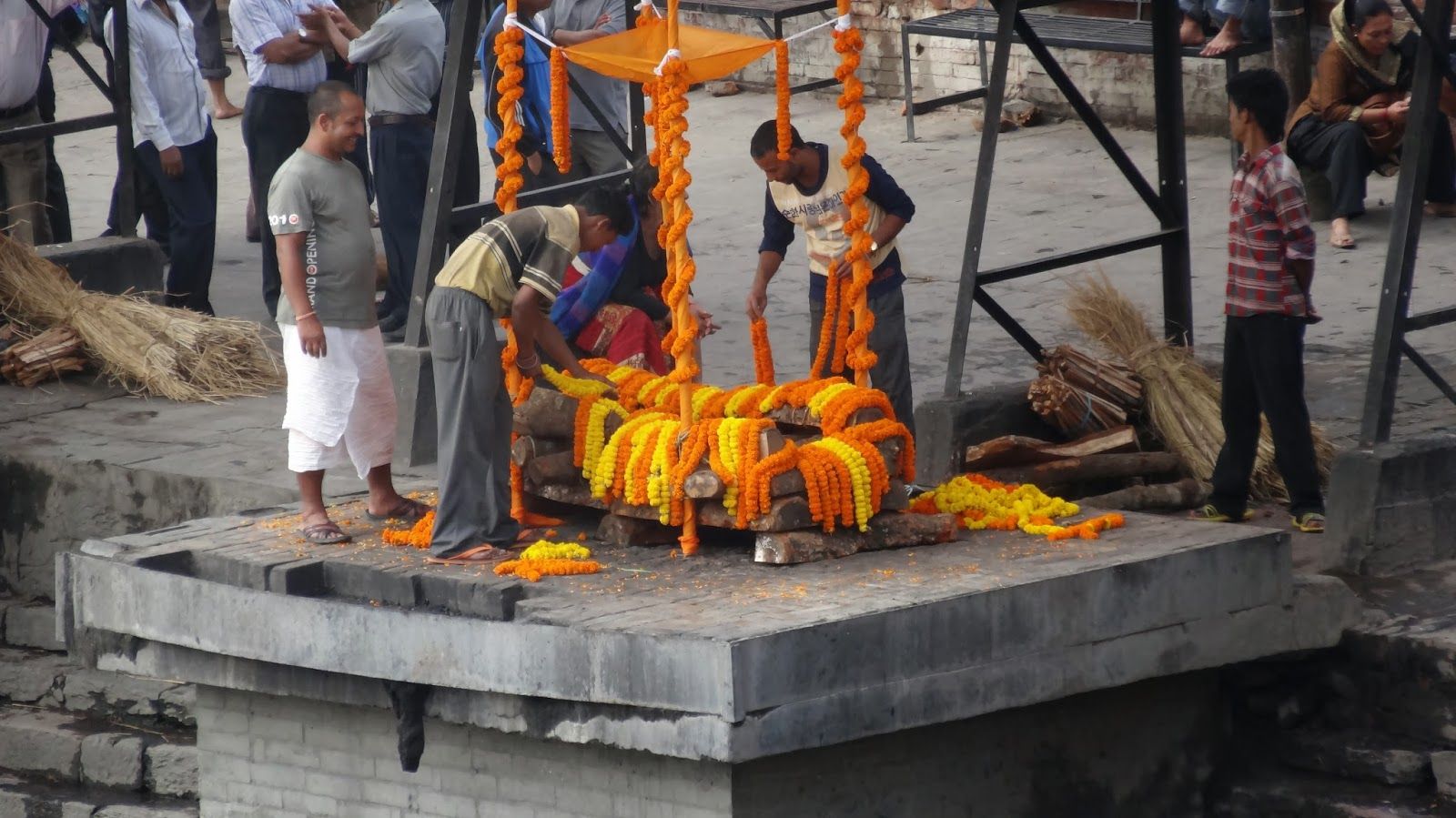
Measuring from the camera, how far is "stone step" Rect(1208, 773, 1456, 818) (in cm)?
632

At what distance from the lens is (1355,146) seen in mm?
10828

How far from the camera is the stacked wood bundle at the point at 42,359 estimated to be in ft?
32.1

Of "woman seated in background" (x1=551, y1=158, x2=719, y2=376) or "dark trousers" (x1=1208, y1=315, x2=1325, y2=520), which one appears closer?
"dark trousers" (x1=1208, y1=315, x2=1325, y2=520)

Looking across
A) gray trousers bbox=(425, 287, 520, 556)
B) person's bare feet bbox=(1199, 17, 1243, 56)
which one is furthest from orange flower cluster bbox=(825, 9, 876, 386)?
person's bare feet bbox=(1199, 17, 1243, 56)

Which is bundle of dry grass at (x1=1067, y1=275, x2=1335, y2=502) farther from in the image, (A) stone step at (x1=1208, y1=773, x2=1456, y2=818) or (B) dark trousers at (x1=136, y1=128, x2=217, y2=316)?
(B) dark trousers at (x1=136, y1=128, x2=217, y2=316)

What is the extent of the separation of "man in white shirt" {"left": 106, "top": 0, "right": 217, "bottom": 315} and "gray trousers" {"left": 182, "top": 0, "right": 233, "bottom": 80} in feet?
6.96

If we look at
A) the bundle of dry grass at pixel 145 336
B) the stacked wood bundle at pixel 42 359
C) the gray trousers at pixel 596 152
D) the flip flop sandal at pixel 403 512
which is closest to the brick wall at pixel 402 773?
the flip flop sandal at pixel 403 512

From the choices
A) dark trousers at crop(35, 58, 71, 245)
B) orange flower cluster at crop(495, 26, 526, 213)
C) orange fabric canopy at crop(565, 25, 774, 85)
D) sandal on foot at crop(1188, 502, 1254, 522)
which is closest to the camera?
orange fabric canopy at crop(565, 25, 774, 85)

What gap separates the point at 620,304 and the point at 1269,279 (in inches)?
94.4

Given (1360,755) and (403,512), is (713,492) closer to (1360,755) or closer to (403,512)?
(403,512)

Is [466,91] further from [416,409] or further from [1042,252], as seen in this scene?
[1042,252]

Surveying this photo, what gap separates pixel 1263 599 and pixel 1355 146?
16.1 ft

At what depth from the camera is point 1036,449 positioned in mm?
7781

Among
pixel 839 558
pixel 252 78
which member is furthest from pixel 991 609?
pixel 252 78
